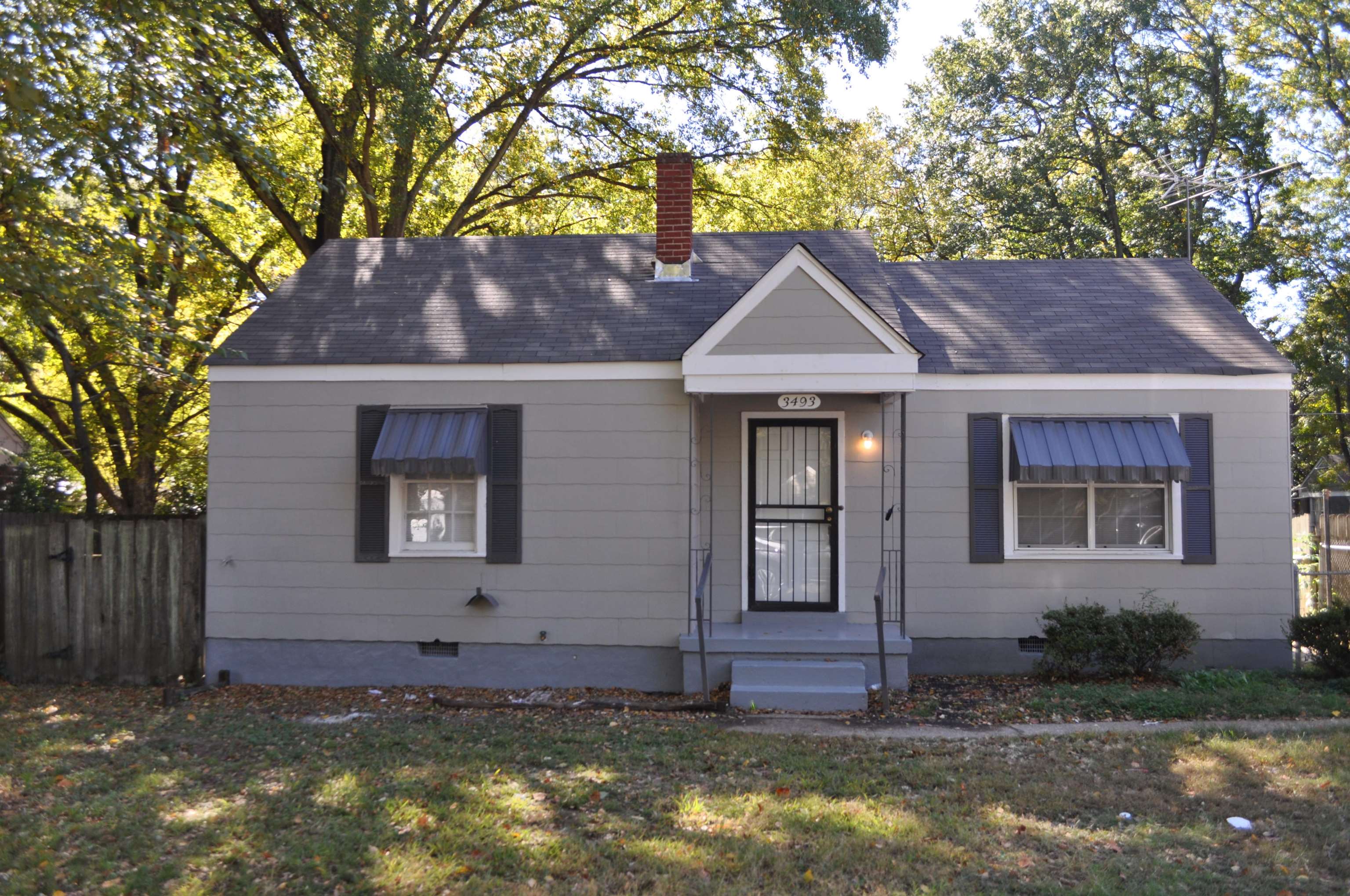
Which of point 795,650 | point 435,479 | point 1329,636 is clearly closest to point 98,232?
point 435,479

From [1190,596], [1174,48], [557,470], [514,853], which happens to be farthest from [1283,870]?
[1174,48]

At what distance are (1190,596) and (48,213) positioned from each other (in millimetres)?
10778

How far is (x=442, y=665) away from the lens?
9391mm

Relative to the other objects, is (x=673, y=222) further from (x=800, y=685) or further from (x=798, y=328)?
(x=800, y=685)

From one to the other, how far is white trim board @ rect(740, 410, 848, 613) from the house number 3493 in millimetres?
236

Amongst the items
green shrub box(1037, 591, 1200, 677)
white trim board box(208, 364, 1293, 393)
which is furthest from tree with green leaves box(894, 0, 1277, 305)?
green shrub box(1037, 591, 1200, 677)

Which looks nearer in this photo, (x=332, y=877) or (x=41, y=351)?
(x=332, y=877)

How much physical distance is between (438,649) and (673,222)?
5.03 m

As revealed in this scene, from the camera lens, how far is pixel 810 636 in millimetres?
8789

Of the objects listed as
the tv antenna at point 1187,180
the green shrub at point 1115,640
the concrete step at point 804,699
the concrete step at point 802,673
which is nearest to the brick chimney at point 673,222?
the concrete step at point 802,673

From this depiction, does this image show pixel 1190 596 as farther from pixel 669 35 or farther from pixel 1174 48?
pixel 1174 48

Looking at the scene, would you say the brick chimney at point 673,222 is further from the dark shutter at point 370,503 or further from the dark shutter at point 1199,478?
the dark shutter at point 1199,478

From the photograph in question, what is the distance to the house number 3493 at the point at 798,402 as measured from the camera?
30.7 feet

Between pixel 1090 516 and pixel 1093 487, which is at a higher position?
pixel 1093 487
